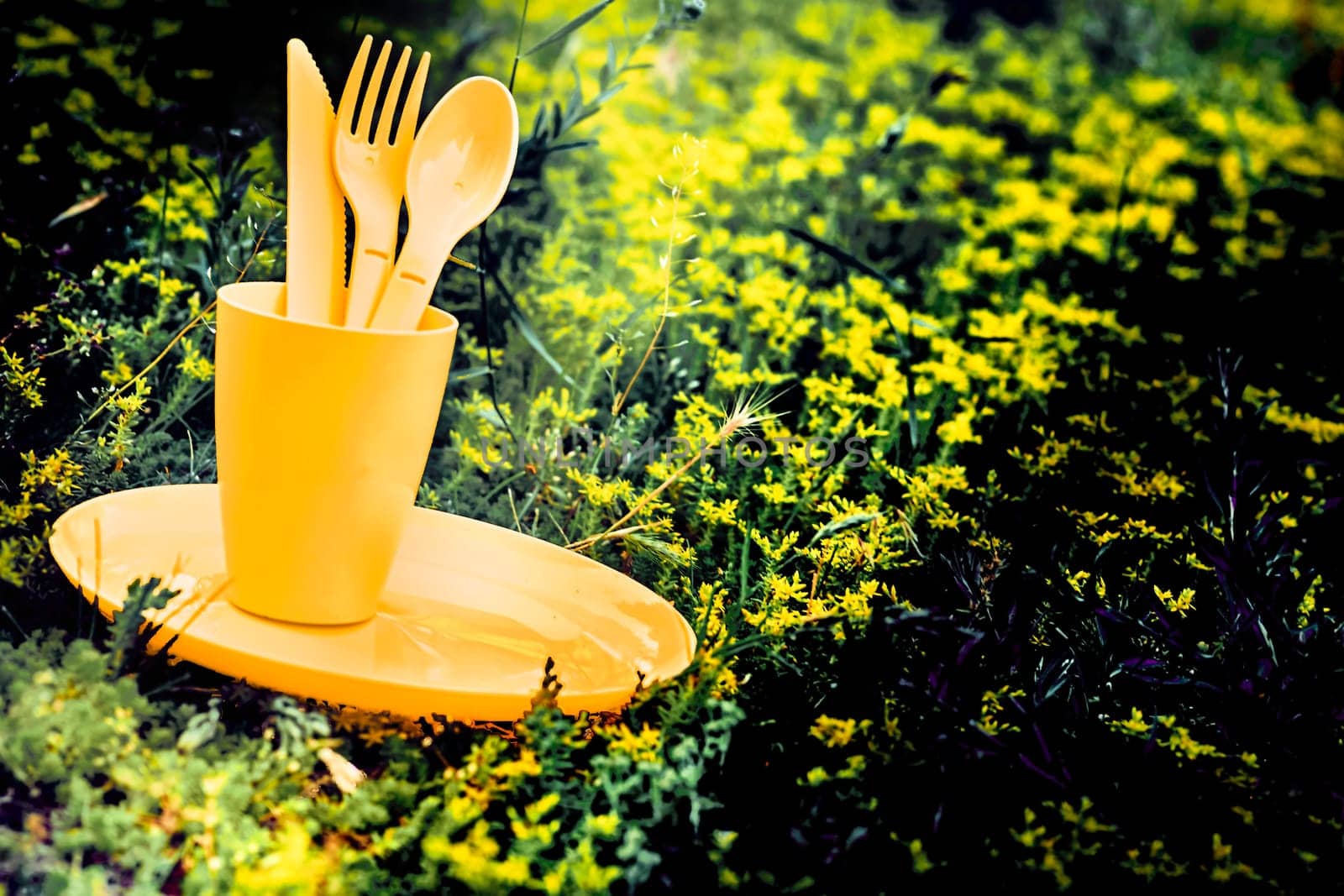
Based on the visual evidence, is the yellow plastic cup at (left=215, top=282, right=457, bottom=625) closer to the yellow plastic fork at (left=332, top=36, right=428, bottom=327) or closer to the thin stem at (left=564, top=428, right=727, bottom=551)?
the yellow plastic fork at (left=332, top=36, right=428, bottom=327)

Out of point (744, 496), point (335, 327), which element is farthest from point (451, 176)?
point (744, 496)

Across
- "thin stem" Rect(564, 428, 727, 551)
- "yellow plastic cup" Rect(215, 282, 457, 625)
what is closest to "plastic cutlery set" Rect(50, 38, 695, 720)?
"yellow plastic cup" Rect(215, 282, 457, 625)

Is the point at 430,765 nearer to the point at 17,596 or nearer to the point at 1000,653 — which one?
the point at 17,596

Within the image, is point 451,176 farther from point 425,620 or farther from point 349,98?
point 425,620

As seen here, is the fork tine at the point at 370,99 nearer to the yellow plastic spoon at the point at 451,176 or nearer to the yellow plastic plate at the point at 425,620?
the yellow plastic spoon at the point at 451,176

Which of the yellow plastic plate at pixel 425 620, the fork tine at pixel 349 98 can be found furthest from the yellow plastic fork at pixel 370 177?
the yellow plastic plate at pixel 425 620

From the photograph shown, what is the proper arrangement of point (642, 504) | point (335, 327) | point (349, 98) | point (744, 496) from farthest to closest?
point (744, 496), point (642, 504), point (349, 98), point (335, 327)

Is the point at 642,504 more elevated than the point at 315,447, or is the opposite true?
the point at 315,447
